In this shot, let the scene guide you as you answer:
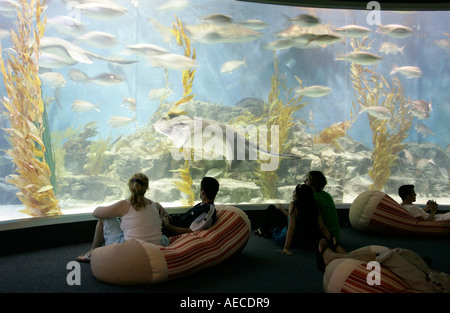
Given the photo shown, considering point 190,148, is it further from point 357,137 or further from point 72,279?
point 357,137

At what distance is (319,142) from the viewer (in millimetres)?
8109

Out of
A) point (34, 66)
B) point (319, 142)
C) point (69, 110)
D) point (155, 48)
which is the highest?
point (155, 48)

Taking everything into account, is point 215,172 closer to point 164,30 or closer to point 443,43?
point 164,30

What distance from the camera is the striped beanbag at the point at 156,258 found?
318 centimetres

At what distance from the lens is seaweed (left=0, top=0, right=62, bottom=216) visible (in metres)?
5.03

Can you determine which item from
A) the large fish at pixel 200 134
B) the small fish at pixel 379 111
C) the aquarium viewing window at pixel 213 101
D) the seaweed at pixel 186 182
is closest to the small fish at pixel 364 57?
the aquarium viewing window at pixel 213 101

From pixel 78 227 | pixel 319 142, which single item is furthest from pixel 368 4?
pixel 78 227

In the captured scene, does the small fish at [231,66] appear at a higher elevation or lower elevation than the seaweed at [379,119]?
higher

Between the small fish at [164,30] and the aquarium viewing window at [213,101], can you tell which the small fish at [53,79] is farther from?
the small fish at [164,30]

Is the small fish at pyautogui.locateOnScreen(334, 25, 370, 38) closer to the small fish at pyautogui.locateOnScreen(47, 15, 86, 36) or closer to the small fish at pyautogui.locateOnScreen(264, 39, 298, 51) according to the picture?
the small fish at pyautogui.locateOnScreen(264, 39, 298, 51)

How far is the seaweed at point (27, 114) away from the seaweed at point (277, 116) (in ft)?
12.1

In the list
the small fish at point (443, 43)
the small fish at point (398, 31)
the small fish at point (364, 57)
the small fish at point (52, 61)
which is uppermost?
the small fish at point (398, 31)

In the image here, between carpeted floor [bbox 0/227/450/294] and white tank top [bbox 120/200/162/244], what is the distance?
43 centimetres
